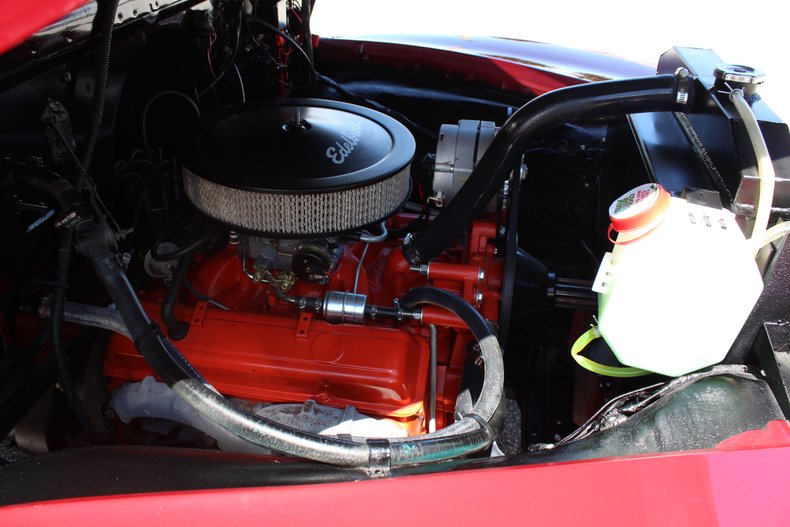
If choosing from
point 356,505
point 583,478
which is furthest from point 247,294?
point 583,478

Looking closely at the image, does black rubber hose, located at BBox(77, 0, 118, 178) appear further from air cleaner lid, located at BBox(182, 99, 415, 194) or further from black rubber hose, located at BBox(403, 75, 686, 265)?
black rubber hose, located at BBox(403, 75, 686, 265)

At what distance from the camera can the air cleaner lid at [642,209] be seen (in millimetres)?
814

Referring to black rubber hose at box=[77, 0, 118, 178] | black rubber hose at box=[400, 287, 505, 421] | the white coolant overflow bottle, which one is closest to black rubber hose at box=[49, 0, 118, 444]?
black rubber hose at box=[77, 0, 118, 178]

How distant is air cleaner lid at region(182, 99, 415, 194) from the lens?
1.00m

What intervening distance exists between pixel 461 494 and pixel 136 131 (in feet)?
3.24

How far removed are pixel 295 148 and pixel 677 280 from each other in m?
0.65

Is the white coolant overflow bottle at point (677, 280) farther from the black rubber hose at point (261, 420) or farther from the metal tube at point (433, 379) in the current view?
the metal tube at point (433, 379)

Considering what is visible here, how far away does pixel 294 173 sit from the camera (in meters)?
1.01

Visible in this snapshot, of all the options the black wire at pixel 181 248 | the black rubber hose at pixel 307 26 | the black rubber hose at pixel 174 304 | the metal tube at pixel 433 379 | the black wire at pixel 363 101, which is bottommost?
the metal tube at pixel 433 379

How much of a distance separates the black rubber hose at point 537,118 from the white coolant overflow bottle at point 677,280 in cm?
28

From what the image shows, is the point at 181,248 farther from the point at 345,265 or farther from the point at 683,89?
the point at 683,89

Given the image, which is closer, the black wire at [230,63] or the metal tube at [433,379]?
the metal tube at [433,379]

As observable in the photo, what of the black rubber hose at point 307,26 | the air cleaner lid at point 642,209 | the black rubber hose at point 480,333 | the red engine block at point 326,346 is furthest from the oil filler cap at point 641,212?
the black rubber hose at point 307,26

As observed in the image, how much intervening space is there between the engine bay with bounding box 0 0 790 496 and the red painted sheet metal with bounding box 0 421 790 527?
68 mm
